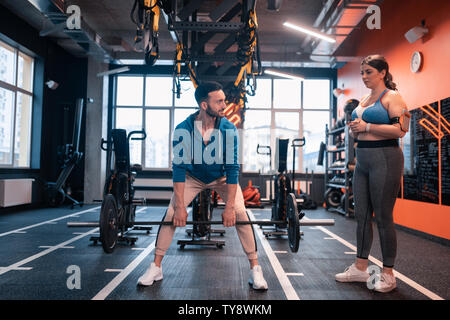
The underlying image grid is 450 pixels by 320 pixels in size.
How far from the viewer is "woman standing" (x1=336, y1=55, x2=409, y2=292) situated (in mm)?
2119

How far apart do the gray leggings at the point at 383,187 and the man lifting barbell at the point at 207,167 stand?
83 cm

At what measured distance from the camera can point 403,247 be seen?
3.56 metres

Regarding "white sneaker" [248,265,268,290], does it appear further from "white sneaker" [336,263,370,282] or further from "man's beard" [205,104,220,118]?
"man's beard" [205,104,220,118]

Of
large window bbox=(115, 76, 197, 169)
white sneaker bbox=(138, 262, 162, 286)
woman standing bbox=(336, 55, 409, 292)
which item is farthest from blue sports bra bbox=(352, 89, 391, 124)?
large window bbox=(115, 76, 197, 169)

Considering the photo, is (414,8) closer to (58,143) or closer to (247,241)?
(247,241)

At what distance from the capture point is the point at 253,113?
873 centimetres

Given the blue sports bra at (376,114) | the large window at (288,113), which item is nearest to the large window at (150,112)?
the large window at (288,113)

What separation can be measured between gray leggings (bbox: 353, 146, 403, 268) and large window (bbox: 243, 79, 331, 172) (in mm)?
6414

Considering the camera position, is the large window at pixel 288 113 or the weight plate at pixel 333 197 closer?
the weight plate at pixel 333 197

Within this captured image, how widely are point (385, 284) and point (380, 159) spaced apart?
0.82 m

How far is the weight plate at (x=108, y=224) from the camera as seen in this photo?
2.00m

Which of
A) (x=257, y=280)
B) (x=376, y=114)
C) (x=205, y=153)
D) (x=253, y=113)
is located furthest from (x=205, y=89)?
(x=253, y=113)

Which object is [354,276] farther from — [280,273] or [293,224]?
[293,224]

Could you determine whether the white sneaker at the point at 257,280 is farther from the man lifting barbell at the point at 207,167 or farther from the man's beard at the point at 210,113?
the man's beard at the point at 210,113
